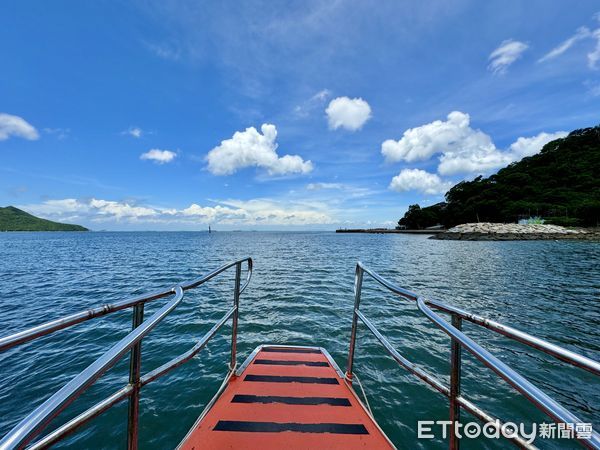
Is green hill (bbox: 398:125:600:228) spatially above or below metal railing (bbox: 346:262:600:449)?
above

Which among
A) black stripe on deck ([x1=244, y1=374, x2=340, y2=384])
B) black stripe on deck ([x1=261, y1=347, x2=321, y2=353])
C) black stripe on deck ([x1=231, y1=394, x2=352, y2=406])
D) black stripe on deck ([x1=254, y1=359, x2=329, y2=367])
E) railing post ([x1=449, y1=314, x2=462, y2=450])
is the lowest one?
black stripe on deck ([x1=261, y1=347, x2=321, y2=353])

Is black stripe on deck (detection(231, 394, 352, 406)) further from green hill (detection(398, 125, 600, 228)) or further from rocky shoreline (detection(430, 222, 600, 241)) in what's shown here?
green hill (detection(398, 125, 600, 228))

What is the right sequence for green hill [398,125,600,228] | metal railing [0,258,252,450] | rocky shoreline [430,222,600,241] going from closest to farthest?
metal railing [0,258,252,450]
rocky shoreline [430,222,600,241]
green hill [398,125,600,228]

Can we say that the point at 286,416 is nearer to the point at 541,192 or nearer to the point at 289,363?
the point at 289,363

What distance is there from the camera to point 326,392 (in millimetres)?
2990

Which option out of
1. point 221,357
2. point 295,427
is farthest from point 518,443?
point 221,357

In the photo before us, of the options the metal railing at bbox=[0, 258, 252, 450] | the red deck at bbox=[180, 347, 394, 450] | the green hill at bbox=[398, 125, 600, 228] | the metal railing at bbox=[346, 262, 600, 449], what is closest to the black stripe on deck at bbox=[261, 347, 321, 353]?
the red deck at bbox=[180, 347, 394, 450]

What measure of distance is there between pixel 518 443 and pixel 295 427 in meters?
1.84

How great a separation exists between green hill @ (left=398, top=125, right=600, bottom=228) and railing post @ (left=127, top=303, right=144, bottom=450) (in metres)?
86.8

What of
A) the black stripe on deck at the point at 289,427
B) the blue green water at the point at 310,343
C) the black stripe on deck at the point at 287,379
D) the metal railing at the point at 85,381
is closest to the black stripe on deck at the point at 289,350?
the black stripe on deck at the point at 287,379

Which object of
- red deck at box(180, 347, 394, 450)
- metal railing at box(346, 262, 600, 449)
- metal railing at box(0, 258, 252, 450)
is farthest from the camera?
red deck at box(180, 347, 394, 450)

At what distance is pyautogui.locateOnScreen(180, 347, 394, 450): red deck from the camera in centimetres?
223

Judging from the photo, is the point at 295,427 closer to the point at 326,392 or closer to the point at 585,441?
the point at 326,392

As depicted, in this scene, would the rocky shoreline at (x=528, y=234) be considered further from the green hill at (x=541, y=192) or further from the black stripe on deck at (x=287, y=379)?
the black stripe on deck at (x=287, y=379)
